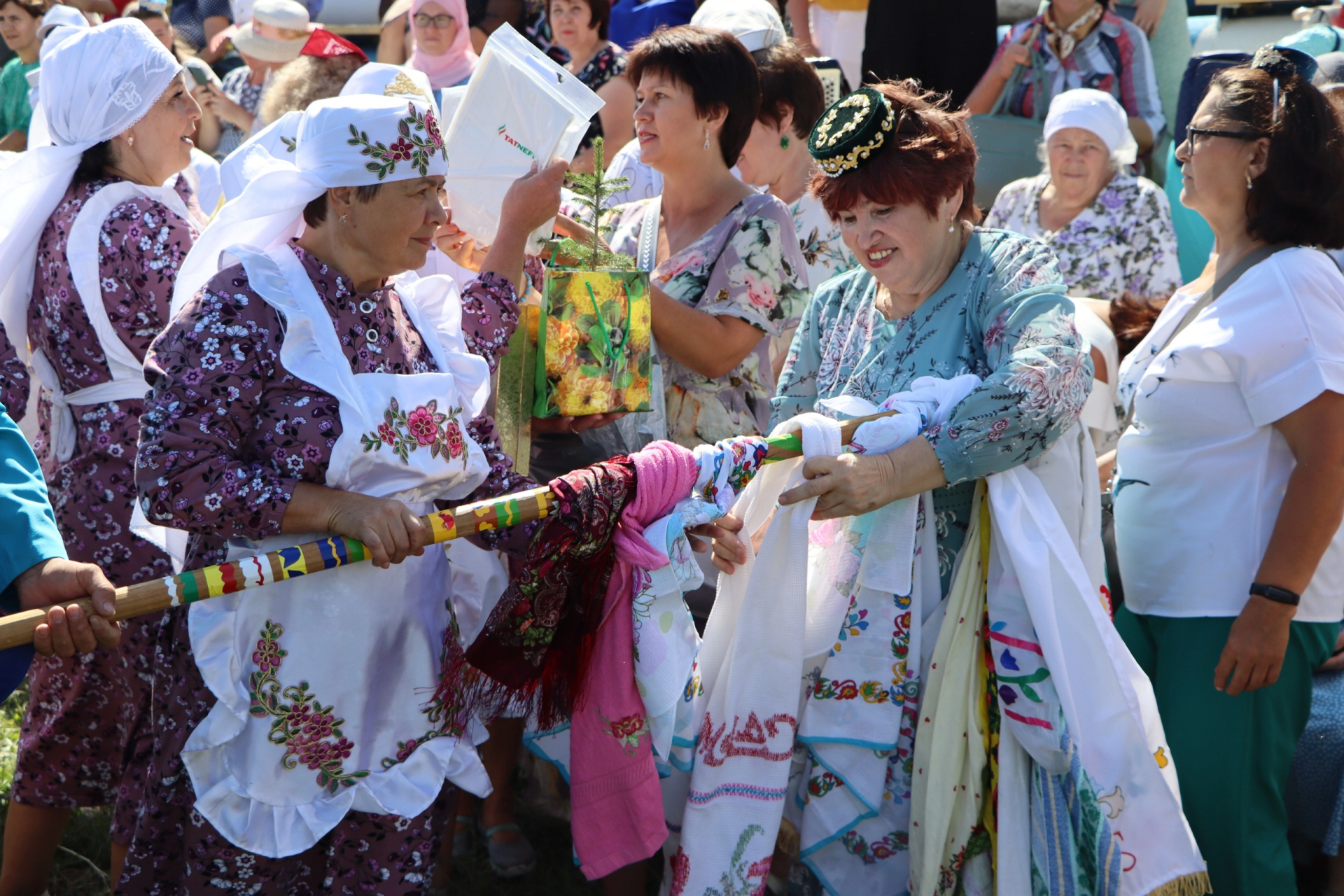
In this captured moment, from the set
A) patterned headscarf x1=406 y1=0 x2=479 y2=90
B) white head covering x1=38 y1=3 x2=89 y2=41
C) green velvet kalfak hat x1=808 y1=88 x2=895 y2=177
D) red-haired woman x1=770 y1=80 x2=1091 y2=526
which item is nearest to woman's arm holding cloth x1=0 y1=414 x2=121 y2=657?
red-haired woman x1=770 y1=80 x2=1091 y2=526

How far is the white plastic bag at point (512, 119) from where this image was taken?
9.46 ft

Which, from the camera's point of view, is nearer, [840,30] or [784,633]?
[784,633]

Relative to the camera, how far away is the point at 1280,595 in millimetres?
2650

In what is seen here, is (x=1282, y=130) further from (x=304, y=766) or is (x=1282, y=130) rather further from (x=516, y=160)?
(x=304, y=766)

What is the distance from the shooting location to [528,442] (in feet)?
9.67

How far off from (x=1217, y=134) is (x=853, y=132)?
3.31 feet

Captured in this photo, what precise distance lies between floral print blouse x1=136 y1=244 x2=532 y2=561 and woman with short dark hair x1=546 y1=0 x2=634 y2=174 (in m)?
3.38

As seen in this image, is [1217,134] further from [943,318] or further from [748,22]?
[748,22]

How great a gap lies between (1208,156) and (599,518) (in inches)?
72.0

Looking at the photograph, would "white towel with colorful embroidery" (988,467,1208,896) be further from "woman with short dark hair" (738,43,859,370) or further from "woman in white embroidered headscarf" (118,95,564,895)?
"woman with short dark hair" (738,43,859,370)

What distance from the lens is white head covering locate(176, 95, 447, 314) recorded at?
226 cm

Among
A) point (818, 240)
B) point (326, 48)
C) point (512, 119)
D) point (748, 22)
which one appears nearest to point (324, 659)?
point (512, 119)

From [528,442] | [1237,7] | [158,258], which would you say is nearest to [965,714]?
[528,442]

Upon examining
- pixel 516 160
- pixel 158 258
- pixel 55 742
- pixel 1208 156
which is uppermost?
pixel 1208 156
